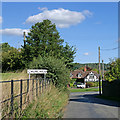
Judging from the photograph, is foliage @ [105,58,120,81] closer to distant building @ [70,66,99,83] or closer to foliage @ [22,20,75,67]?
foliage @ [22,20,75,67]

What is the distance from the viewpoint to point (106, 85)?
3641cm

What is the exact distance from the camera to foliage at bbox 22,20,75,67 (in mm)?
35438

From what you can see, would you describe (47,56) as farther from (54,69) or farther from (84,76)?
(84,76)

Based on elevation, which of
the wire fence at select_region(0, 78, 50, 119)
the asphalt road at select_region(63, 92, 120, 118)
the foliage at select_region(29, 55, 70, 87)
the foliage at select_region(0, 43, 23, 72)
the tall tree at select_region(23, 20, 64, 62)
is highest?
the tall tree at select_region(23, 20, 64, 62)

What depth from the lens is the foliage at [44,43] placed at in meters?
35.4

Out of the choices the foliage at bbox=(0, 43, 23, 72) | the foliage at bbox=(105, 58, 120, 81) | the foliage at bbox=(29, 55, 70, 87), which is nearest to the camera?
the foliage at bbox=(29, 55, 70, 87)

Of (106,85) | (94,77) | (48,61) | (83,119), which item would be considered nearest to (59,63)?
(48,61)

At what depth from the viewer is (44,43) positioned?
36.0m

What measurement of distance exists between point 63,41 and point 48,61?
Result: 711 inches

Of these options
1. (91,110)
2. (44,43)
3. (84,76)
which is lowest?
(91,110)

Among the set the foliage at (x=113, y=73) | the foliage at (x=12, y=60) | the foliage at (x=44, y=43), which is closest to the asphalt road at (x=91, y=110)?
the foliage at (x=113, y=73)

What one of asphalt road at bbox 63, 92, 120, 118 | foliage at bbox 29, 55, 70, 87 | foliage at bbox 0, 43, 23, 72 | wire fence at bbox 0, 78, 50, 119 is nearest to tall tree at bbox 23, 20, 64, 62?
foliage at bbox 0, 43, 23, 72

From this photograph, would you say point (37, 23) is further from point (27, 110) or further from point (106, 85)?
point (27, 110)

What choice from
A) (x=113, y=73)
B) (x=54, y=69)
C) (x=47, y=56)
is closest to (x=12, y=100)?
(x=54, y=69)
